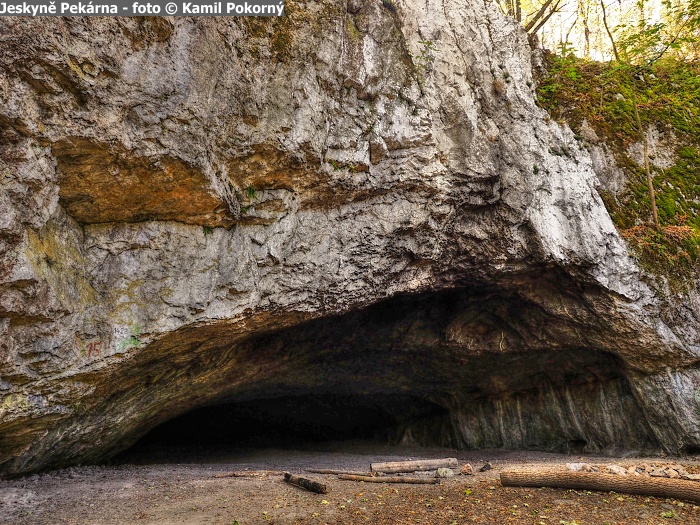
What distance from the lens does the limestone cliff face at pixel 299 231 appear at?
646 centimetres

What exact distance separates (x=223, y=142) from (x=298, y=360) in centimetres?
620

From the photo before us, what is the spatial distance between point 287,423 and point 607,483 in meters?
15.5

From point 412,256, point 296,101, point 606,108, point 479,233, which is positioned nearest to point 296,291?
point 412,256

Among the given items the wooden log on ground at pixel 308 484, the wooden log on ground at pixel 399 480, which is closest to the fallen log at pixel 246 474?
the wooden log on ground at pixel 308 484

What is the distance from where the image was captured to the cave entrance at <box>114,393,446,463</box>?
651 inches

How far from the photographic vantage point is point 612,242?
9.98 metres

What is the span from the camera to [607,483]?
6281 millimetres

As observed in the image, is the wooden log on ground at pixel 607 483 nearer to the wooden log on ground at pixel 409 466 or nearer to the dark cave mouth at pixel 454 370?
the wooden log on ground at pixel 409 466

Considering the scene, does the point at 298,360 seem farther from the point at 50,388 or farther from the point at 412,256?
the point at 50,388

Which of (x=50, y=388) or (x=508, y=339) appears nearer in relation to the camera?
(x=50, y=388)

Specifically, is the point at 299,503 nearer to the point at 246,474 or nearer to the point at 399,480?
the point at 399,480

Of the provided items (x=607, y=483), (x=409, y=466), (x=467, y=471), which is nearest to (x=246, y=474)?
(x=409, y=466)

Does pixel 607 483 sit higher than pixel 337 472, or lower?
higher

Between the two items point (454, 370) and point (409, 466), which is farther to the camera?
point (454, 370)
